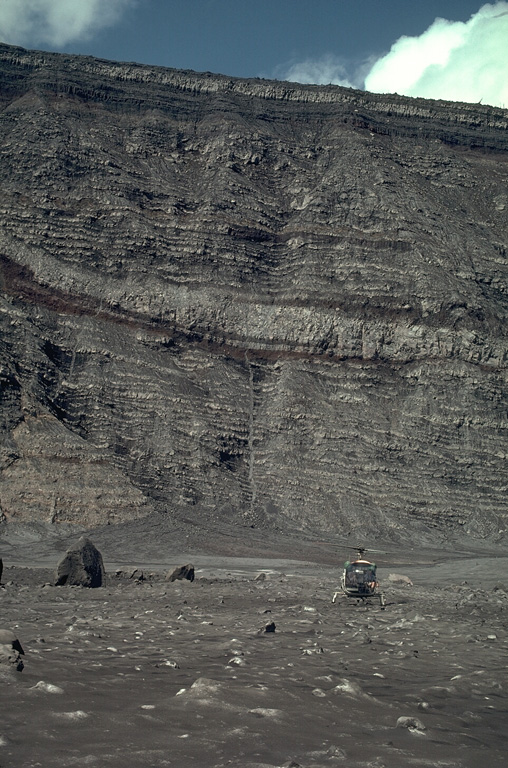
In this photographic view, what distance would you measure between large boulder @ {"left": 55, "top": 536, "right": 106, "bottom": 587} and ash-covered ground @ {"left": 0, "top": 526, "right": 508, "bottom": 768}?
5.92 feet

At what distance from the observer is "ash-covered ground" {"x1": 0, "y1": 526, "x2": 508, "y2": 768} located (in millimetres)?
4859

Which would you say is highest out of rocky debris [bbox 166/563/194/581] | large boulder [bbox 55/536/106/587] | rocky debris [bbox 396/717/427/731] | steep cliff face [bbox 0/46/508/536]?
steep cliff face [bbox 0/46/508/536]

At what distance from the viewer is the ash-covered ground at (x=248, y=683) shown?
486cm

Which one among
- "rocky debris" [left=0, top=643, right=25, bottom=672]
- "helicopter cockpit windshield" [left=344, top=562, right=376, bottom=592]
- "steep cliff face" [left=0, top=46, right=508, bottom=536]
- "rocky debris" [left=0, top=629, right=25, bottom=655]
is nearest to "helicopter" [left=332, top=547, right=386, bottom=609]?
"helicopter cockpit windshield" [left=344, top=562, right=376, bottom=592]

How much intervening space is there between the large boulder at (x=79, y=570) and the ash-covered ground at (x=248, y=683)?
1.80 m

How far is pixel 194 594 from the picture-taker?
17.8m

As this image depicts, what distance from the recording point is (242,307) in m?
60.8

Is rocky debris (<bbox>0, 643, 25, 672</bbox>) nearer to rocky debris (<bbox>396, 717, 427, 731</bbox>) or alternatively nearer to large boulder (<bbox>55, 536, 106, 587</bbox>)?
rocky debris (<bbox>396, 717, 427, 731</bbox>)

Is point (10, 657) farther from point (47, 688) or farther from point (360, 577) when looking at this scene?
point (360, 577)

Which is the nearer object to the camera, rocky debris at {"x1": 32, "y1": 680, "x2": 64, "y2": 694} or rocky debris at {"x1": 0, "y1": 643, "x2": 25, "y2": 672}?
rocky debris at {"x1": 32, "y1": 680, "x2": 64, "y2": 694}

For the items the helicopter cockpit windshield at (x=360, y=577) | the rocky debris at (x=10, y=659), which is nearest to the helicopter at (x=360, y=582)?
the helicopter cockpit windshield at (x=360, y=577)

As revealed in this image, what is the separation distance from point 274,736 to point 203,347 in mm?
54891

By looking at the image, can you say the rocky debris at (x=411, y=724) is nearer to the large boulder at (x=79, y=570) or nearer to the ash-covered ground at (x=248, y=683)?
the ash-covered ground at (x=248, y=683)

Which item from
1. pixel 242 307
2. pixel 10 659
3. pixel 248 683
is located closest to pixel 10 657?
pixel 10 659
